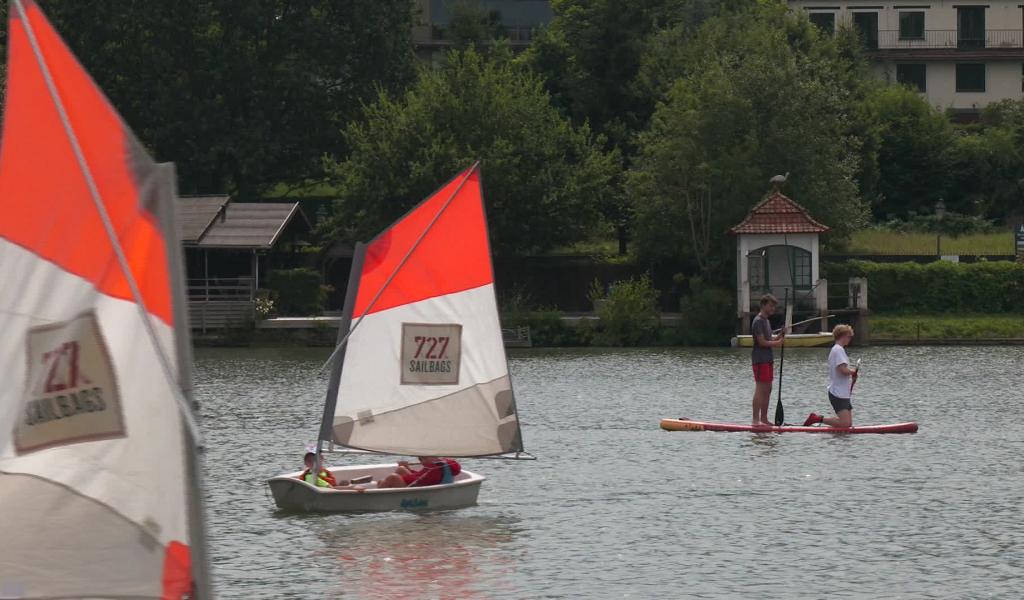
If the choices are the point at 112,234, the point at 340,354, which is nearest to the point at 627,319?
the point at 340,354

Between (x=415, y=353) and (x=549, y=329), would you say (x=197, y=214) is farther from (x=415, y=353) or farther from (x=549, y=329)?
(x=415, y=353)

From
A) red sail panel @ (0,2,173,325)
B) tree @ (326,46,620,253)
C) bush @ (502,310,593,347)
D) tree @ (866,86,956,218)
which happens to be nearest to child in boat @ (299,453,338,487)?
red sail panel @ (0,2,173,325)

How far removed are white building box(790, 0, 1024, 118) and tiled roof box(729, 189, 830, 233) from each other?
111 feet

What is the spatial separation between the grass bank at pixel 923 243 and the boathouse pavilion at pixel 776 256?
8914mm

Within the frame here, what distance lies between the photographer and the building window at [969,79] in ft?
298

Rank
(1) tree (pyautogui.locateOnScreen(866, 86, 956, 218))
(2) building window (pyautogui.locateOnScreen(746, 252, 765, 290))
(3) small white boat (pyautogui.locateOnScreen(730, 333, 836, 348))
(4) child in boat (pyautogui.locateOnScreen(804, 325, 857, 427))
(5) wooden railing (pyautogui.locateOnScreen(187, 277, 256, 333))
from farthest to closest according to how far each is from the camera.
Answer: (1) tree (pyautogui.locateOnScreen(866, 86, 956, 218)), (5) wooden railing (pyautogui.locateOnScreen(187, 277, 256, 333)), (2) building window (pyautogui.locateOnScreen(746, 252, 765, 290)), (3) small white boat (pyautogui.locateOnScreen(730, 333, 836, 348)), (4) child in boat (pyautogui.locateOnScreen(804, 325, 857, 427))

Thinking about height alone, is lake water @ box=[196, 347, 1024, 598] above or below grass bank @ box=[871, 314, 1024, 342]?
below

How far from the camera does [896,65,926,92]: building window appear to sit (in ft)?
300

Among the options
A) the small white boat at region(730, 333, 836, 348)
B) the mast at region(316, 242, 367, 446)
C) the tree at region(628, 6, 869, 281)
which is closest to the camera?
the mast at region(316, 242, 367, 446)

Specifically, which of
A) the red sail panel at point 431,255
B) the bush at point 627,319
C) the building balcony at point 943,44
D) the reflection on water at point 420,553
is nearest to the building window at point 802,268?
the bush at point 627,319

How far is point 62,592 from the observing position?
935cm

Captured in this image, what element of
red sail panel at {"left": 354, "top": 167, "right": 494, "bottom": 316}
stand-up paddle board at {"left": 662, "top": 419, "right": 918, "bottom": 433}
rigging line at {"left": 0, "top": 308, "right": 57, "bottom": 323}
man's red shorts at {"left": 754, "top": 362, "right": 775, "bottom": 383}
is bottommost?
stand-up paddle board at {"left": 662, "top": 419, "right": 918, "bottom": 433}

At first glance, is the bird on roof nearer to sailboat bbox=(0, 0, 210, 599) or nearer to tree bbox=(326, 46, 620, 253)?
tree bbox=(326, 46, 620, 253)

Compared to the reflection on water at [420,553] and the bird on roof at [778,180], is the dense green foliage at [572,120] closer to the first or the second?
the bird on roof at [778,180]
